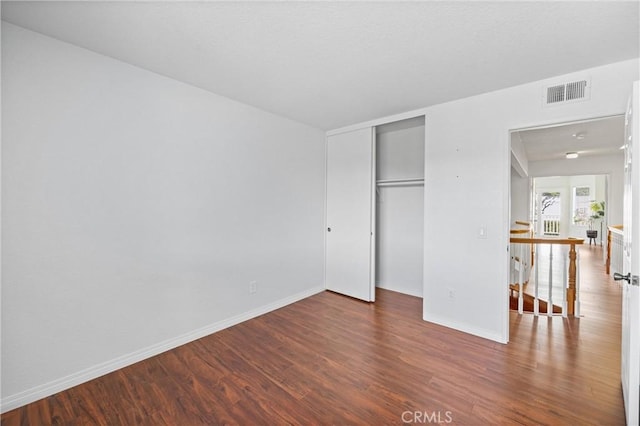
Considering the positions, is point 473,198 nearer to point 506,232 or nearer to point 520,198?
point 506,232

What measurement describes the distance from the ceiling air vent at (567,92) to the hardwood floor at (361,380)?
221cm

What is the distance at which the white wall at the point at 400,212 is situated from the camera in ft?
12.9

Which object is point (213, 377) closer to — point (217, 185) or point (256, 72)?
point (217, 185)

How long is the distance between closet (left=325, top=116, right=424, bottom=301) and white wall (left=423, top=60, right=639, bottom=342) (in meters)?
0.77

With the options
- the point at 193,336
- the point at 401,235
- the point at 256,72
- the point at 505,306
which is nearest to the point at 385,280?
the point at 401,235

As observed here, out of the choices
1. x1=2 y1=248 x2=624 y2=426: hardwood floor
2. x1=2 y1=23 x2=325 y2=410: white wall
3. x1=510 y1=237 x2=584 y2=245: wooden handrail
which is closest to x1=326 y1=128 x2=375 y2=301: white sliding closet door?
x1=2 y1=248 x2=624 y2=426: hardwood floor

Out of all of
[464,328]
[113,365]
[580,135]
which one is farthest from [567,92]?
[113,365]

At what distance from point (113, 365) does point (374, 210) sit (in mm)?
3136

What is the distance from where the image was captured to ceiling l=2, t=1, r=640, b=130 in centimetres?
158

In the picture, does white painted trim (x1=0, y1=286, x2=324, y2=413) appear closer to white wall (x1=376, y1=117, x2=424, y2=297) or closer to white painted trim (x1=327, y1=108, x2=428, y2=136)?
white wall (x1=376, y1=117, x2=424, y2=297)

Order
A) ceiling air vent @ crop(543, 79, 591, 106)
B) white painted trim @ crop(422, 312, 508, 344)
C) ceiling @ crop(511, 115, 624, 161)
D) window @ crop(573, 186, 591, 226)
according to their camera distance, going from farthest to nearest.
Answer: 1. window @ crop(573, 186, 591, 226)
2. ceiling @ crop(511, 115, 624, 161)
3. white painted trim @ crop(422, 312, 508, 344)
4. ceiling air vent @ crop(543, 79, 591, 106)

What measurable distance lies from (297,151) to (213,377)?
276cm

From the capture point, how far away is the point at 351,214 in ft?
12.8

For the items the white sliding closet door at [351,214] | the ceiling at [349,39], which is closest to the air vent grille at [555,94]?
the ceiling at [349,39]
